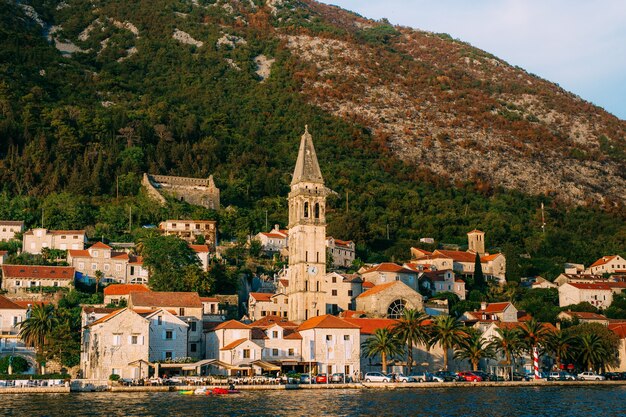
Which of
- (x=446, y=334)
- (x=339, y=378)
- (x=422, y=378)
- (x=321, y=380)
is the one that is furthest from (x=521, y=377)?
(x=321, y=380)

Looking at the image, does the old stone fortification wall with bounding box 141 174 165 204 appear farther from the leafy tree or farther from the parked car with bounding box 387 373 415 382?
the parked car with bounding box 387 373 415 382

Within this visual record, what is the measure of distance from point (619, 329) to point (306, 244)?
33.3m

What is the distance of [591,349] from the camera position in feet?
280

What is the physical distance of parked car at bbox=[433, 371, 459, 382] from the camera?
257 feet

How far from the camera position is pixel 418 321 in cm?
8056

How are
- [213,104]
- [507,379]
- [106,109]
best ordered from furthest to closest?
[213,104] → [106,109] → [507,379]

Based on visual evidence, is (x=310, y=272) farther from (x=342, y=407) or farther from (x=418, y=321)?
(x=342, y=407)

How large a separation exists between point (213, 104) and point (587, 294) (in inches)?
4350

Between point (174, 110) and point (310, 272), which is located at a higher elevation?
point (174, 110)

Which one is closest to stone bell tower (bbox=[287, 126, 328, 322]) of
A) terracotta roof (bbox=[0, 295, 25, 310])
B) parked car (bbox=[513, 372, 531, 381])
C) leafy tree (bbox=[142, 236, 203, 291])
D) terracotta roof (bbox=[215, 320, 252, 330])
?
leafy tree (bbox=[142, 236, 203, 291])

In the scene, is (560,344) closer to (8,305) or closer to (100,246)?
(100,246)

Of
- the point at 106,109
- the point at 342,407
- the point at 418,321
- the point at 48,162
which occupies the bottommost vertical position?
the point at 342,407

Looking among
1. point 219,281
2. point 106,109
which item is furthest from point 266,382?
point 106,109

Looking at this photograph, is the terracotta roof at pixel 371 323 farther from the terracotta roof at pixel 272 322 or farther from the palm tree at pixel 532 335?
the palm tree at pixel 532 335
